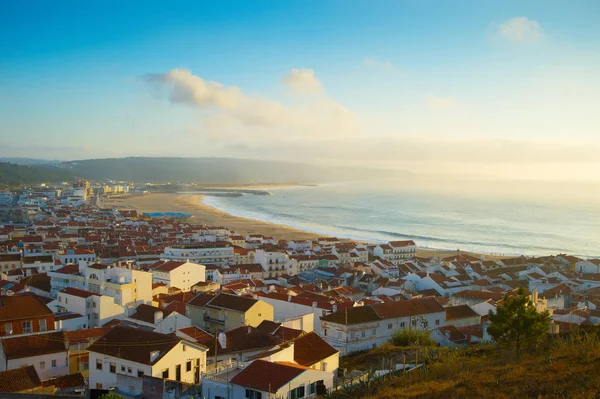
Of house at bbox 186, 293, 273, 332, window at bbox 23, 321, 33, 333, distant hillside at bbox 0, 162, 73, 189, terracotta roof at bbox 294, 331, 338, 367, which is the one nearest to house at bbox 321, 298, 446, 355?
house at bbox 186, 293, 273, 332

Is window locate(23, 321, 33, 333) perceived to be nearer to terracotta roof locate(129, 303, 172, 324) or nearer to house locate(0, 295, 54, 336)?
house locate(0, 295, 54, 336)

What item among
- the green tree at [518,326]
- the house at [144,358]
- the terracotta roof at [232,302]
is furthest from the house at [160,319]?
the green tree at [518,326]

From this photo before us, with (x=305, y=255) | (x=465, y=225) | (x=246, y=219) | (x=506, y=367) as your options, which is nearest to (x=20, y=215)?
(x=246, y=219)

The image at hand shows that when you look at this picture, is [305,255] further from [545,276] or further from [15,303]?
[15,303]

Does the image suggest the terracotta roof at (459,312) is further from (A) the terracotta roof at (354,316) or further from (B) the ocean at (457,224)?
(B) the ocean at (457,224)

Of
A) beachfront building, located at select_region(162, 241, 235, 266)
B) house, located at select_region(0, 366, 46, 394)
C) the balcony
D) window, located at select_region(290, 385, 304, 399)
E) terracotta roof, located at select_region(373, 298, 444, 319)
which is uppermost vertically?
window, located at select_region(290, 385, 304, 399)
